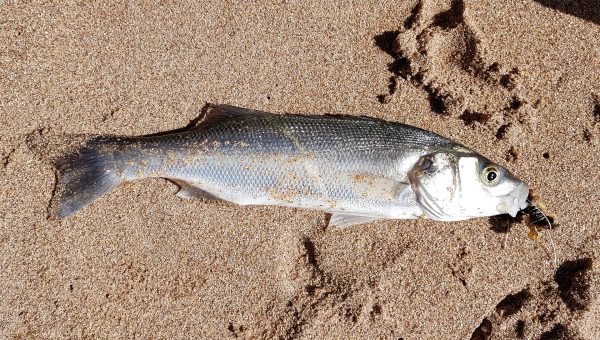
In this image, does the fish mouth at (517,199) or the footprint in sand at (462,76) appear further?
the footprint in sand at (462,76)

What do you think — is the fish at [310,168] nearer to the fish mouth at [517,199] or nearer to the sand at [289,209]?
the fish mouth at [517,199]

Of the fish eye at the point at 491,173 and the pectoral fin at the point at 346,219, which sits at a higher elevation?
the fish eye at the point at 491,173

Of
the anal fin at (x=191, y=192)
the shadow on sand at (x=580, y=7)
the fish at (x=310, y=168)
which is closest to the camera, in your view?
the fish at (x=310, y=168)

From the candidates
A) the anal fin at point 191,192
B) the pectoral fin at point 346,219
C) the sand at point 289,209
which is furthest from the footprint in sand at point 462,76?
the anal fin at point 191,192

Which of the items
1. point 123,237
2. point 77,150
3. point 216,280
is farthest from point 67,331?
point 77,150

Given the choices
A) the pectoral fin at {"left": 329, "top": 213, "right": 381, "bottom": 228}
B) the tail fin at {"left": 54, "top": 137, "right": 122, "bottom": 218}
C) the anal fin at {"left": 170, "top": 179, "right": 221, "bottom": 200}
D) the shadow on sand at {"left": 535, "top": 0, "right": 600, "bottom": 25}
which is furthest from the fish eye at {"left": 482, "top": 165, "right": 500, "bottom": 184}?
the tail fin at {"left": 54, "top": 137, "right": 122, "bottom": 218}

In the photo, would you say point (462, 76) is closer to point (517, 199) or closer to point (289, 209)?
point (517, 199)
